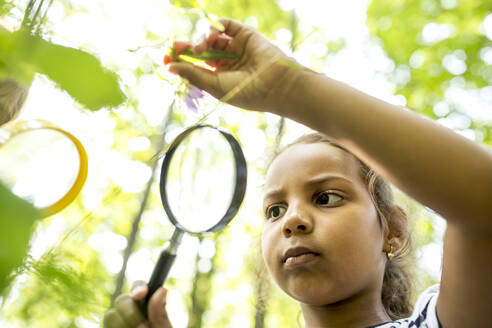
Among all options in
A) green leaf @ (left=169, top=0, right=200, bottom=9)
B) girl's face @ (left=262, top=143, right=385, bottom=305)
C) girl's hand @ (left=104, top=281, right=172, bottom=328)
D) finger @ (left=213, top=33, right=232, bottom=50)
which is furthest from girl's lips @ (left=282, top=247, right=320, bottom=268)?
green leaf @ (left=169, top=0, right=200, bottom=9)

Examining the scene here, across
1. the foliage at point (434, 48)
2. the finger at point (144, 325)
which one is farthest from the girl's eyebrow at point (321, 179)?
the foliage at point (434, 48)

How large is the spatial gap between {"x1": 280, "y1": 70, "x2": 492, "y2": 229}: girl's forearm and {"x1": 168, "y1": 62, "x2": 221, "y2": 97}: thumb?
177mm

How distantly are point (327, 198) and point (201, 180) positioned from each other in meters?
0.47

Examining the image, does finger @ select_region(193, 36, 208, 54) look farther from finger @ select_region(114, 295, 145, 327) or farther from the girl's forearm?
finger @ select_region(114, 295, 145, 327)

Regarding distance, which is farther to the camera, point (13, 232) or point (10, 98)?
point (10, 98)

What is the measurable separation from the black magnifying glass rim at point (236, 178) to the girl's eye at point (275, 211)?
20.6 inches

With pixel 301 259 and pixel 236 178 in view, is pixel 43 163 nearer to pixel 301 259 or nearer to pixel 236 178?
pixel 236 178

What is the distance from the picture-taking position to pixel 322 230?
1.38 m

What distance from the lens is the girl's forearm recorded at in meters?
0.78

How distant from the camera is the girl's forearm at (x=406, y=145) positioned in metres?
0.78

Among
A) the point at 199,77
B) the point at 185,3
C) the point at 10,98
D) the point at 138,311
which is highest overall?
the point at 185,3

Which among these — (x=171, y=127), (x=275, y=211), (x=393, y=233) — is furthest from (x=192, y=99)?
(x=171, y=127)

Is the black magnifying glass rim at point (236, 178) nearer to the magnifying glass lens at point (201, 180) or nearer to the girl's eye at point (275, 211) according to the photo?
the magnifying glass lens at point (201, 180)

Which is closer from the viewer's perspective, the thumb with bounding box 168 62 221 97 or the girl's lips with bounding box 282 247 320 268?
the thumb with bounding box 168 62 221 97
